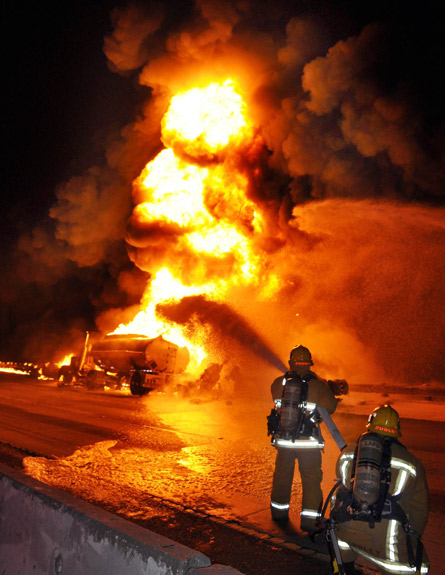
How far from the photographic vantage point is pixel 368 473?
260 cm

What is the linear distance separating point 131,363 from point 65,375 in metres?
5.77

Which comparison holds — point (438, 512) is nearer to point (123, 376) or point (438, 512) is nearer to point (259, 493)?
point (259, 493)

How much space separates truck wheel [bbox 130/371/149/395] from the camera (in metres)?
17.7

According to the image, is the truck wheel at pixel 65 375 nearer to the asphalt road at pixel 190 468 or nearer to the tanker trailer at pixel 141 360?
the tanker trailer at pixel 141 360

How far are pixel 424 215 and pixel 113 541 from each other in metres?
14.8

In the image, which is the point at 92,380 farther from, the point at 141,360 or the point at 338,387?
the point at 338,387

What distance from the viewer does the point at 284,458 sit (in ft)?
14.9

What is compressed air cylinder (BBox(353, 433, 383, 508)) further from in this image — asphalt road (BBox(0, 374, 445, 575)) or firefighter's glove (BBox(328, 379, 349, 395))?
firefighter's glove (BBox(328, 379, 349, 395))

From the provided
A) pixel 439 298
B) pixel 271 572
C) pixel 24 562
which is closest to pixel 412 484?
pixel 271 572

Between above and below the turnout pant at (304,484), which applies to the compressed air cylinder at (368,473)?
above

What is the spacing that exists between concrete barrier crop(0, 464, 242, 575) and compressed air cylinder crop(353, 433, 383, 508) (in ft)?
2.73

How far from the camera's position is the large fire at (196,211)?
72.5ft

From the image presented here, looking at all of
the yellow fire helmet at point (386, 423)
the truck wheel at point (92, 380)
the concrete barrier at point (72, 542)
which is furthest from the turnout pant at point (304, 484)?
the truck wheel at point (92, 380)

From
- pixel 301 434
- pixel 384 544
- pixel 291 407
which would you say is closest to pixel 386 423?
pixel 384 544
